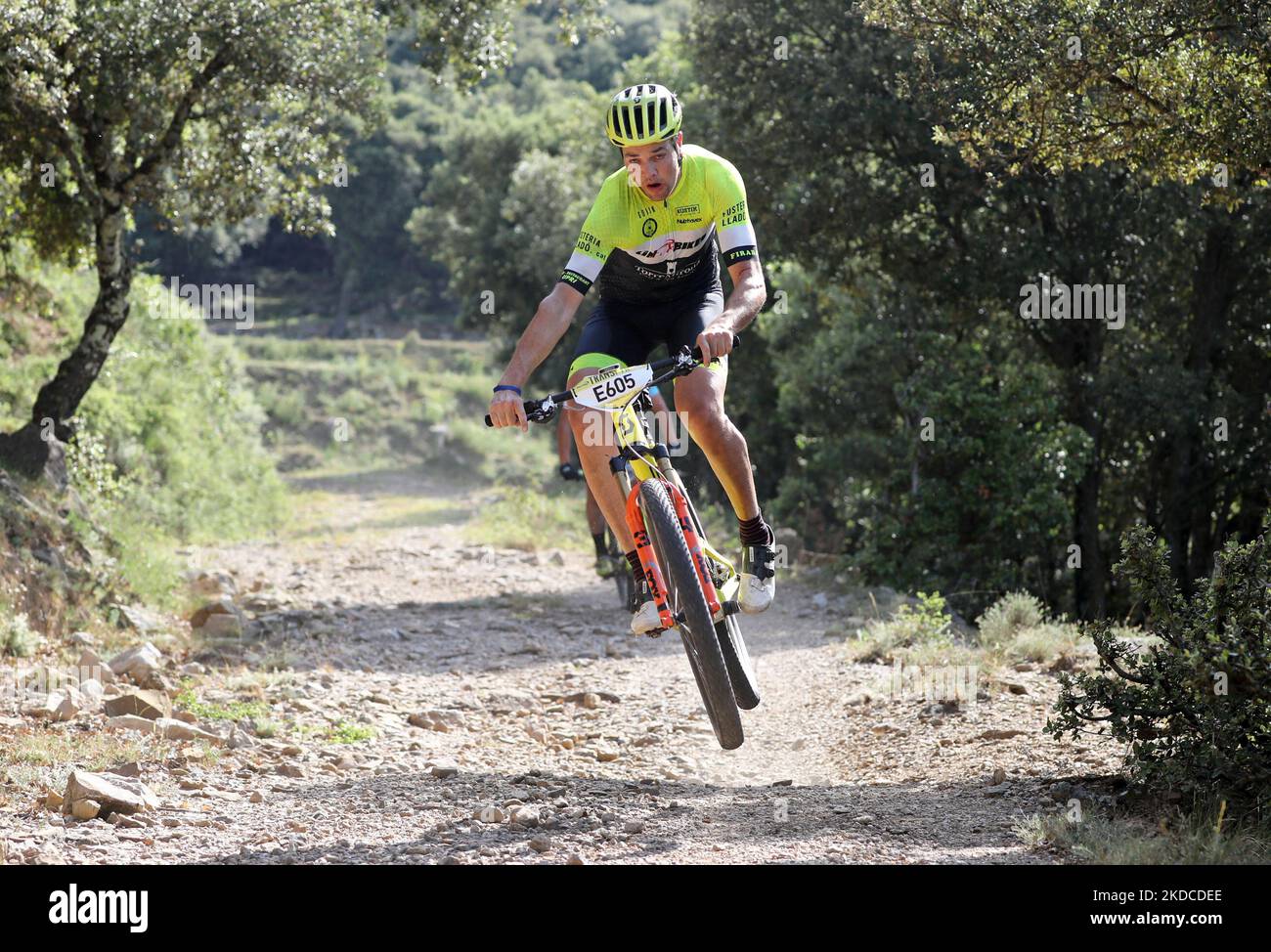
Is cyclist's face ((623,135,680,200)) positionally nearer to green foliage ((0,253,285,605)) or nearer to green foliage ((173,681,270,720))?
green foliage ((173,681,270,720))

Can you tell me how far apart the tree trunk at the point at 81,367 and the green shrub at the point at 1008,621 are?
7.78m

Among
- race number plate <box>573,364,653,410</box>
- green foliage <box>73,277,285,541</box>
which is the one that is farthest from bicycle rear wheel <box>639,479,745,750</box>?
green foliage <box>73,277,285,541</box>

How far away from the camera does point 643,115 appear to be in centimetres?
597

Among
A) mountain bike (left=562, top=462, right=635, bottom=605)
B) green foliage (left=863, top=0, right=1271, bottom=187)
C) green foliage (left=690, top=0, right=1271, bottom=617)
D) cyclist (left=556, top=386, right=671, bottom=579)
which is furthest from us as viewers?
green foliage (left=690, top=0, right=1271, bottom=617)

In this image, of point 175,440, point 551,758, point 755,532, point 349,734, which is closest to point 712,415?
point 755,532

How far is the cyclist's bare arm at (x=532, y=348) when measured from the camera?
5.52 metres

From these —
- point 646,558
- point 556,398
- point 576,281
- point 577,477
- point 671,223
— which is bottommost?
point 646,558

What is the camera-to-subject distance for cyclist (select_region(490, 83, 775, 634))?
19.3 ft

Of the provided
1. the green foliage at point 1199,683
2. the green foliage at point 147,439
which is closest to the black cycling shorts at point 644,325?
the green foliage at point 1199,683

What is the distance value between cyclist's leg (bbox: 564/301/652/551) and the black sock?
74cm

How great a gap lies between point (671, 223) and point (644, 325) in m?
0.58

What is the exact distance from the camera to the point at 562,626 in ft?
38.2

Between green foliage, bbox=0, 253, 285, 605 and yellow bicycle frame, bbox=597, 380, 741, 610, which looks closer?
yellow bicycle frame, bbox=597, 380, 741, 610

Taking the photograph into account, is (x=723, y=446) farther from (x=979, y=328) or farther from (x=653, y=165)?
(x=979, y=328)
